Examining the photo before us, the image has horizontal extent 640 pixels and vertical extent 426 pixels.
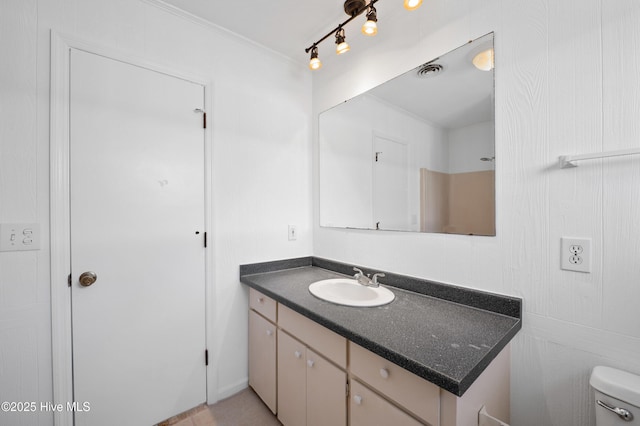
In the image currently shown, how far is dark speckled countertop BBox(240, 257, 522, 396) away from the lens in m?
0.79

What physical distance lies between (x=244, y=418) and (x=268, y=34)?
251 cm

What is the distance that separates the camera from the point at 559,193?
3.25ft

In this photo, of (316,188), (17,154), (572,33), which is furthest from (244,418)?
(572,33)

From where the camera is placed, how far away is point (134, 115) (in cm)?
144

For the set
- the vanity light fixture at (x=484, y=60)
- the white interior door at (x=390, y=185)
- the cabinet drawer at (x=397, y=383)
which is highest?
the vanity light fixture at (x=484, y=60)

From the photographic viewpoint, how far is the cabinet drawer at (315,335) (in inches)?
43.0

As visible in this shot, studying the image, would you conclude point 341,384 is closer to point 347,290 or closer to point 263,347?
point 347,290

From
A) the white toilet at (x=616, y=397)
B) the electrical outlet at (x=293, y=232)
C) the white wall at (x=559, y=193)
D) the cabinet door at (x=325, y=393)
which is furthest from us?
the electrical outlet at (x=293, y=232)

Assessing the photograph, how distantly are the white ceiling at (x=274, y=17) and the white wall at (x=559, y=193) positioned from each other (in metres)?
0.67

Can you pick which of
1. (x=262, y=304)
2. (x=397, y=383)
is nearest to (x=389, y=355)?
(x=397, y=383)

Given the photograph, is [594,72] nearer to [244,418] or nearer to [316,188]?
[316,188]

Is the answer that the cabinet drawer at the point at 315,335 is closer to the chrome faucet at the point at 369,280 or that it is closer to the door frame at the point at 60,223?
the chrome faucet at the point at 369,280

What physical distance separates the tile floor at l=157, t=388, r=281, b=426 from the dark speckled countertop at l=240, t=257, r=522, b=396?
779 millimetres

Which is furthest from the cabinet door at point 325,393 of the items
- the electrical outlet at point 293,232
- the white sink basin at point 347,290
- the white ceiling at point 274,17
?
the white ceiling at point 274,17
